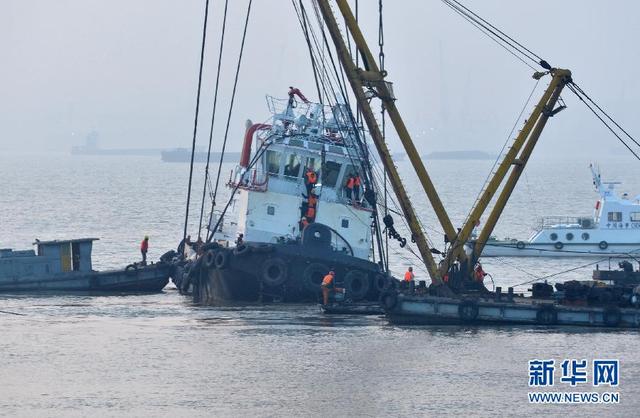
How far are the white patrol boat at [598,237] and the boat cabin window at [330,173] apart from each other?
2316 centimetres

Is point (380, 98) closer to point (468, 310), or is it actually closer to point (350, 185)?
point (350, 185)

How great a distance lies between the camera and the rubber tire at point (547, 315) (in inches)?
1571

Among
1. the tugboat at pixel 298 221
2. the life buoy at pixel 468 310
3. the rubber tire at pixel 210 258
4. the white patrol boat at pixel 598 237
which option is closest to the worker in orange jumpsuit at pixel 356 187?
the tugboat at pixel 298 221

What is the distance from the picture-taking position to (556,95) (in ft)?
140

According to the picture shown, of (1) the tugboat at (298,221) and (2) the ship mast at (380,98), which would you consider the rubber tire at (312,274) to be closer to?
(1) the tugboat at (298,221)

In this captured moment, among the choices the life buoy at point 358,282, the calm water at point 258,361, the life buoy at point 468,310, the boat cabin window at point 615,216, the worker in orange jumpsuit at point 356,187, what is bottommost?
the calm water at point 258,361

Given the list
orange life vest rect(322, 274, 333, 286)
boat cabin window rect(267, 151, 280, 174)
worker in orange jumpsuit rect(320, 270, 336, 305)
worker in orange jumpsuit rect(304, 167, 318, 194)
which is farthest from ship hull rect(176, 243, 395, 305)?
boat cabin window rect(267, 151, 280, 174)

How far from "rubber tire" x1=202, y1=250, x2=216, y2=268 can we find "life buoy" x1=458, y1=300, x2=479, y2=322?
9.59 metres

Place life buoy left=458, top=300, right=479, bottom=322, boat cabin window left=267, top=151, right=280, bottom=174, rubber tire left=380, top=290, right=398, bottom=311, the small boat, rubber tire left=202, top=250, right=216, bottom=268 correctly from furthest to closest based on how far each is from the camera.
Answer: the small boat < boat cabin window left=267, top=151, right=280, bottom=174 < rubber tire left=202, top=250, right=216, bottom=268 < rubber tire left=380, top=290, right=398, bottom=311 < life buoy left=458, top=300, right=479, bottom=322

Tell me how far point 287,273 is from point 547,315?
Result: 9545 mm

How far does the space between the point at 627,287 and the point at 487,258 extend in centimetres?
2941

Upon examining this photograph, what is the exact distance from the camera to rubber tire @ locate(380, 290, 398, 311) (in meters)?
40.8

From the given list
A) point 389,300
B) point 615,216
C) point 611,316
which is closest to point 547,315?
point 611,316

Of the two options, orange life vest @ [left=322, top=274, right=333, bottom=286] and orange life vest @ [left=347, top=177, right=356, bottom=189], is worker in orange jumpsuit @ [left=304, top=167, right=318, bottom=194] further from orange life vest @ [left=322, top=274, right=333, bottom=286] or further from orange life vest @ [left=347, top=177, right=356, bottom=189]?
orange life vest @ [left=322, top=274, right=333, bottom=286]
